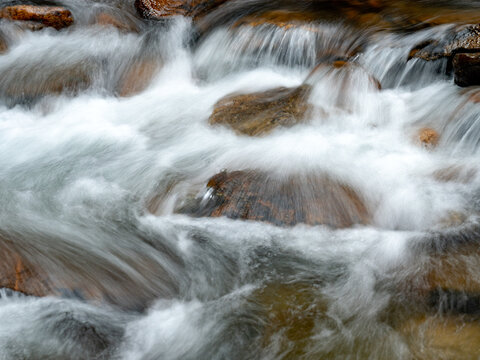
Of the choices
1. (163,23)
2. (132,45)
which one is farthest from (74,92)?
(163,23)

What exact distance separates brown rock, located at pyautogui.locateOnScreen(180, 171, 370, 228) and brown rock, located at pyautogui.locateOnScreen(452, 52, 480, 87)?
2356 mm

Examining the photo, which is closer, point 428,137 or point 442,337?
point 442,337

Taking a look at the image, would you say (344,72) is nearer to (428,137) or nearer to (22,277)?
(428,137)

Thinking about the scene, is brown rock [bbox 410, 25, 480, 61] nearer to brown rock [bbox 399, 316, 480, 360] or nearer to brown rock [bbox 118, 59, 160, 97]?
brown rock [bbox 399, 316, 480, 360]

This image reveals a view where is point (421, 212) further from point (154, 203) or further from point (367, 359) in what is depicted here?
point (154, 203)

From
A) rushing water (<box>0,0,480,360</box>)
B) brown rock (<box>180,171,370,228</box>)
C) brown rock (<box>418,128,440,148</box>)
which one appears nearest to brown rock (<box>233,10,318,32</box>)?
rushing water (<box>0,0,480,360</box>)

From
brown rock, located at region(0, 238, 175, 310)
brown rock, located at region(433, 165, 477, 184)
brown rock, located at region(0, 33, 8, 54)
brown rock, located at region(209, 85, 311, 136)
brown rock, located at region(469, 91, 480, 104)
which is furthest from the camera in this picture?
brown rock, located at region(0, 33, 8, 54)

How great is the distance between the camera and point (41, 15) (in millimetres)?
9203

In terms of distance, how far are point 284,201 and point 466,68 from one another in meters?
3.06

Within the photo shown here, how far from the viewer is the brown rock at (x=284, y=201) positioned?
457 cm

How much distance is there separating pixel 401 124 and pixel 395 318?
10.5ft

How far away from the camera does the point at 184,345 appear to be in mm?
3578

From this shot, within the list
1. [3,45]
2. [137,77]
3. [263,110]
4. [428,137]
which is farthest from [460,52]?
[3,45]

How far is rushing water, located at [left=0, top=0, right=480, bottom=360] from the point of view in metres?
3.54
